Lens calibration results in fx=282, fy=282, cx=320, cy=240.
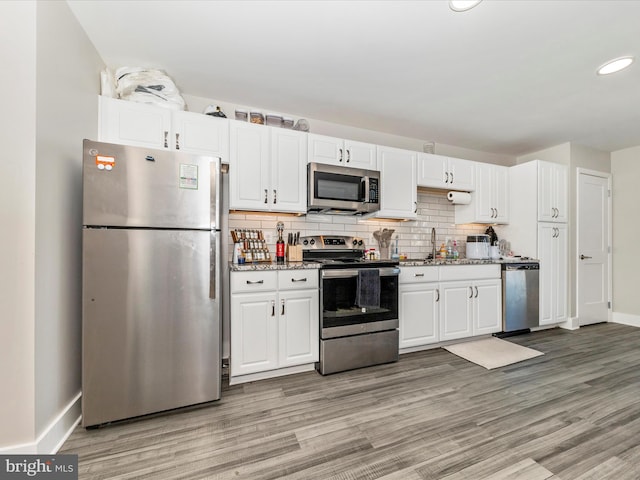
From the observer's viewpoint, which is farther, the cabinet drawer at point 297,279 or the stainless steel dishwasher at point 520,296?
the stainless steel dishwasher at point 520,296

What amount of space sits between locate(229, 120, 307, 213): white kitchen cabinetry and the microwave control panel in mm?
720

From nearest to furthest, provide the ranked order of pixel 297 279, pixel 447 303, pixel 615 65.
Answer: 1. pixel 615 65
2. pixel 297 279
3. pixel 447 303

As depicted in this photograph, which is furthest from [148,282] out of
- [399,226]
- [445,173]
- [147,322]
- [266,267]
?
[445,173]

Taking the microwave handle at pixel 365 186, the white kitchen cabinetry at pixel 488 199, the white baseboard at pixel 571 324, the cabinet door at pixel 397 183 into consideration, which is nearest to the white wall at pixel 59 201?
the microwave handle at pixel 365 186

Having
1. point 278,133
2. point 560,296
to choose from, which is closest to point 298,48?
point 278,133

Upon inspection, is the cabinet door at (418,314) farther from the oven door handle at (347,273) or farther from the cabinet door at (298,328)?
the cabinet door at (298,328)

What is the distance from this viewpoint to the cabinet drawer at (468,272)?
3.17 meters

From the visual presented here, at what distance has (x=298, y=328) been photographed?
98.0 inches

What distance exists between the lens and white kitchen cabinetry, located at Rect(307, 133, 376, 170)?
9.49 ft

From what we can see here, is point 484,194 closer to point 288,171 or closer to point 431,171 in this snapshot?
point 431,171

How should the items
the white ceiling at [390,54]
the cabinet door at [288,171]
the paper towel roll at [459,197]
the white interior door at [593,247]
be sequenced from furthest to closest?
the white interior door at [593,247]
the paper towel roll at [459,197]
the cabinet door at [288,171]
the white ceiling at [390,54]

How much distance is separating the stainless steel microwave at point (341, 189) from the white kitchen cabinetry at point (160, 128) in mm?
858

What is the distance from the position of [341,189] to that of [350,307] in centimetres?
119

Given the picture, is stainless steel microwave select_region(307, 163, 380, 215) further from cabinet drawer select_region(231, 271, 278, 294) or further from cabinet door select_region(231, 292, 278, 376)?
cabinet door select_region(231, 292, 278, 376)
